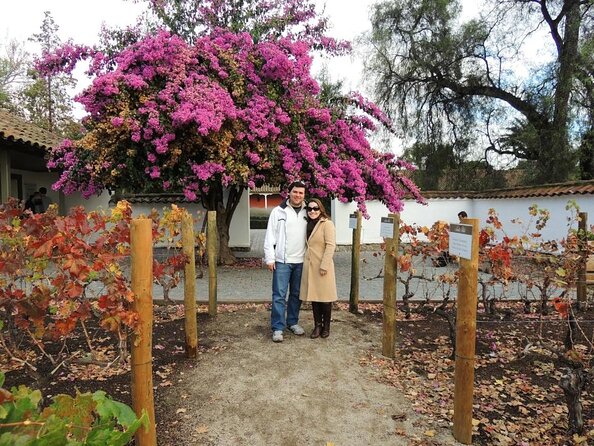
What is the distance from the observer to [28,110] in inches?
833

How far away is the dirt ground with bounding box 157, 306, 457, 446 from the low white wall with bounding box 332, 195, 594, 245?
9.90 meters

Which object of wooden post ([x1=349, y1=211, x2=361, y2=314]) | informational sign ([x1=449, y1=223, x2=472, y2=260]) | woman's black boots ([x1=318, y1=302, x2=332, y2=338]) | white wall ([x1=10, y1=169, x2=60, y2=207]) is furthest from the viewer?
white wall ([x1=10, y1=169, x2=60, y2=207])

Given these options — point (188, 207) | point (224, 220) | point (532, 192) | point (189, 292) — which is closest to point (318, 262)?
point (189, 292)

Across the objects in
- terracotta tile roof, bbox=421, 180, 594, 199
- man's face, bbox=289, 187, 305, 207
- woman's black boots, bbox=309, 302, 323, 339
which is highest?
terracotta tile roof, bbox=421, 180, 594, 199

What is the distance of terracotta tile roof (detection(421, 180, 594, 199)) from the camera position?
11109 mm

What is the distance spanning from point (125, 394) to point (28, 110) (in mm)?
22221

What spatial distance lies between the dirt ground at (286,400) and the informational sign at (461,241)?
117 centimetres

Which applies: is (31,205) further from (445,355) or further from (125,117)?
(445,355)

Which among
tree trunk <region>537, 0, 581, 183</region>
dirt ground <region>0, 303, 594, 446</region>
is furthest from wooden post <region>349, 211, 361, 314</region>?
tree trunk <region>537, 0, 581, 183</region>

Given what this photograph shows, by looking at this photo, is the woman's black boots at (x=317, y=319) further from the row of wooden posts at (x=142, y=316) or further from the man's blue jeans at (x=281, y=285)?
the row of wooden posts at (x=142, y=316)

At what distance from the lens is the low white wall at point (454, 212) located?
40.4 ft

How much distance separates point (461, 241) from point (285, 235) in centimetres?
218

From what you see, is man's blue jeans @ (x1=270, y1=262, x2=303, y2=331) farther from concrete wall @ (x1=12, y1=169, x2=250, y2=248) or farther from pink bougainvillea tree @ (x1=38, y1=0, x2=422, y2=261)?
concrete wall @ (x1=12, y1=169, x2=250, y2=248)

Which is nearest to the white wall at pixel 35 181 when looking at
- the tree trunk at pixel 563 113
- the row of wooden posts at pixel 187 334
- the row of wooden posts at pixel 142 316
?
the row of wooden posts at pixel 187 334
